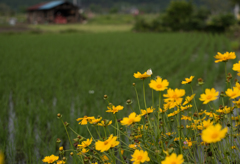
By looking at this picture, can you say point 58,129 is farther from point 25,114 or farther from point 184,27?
point 184,27

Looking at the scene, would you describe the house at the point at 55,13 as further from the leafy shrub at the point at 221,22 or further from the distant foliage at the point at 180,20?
the leafy shrub at the point at 221,22

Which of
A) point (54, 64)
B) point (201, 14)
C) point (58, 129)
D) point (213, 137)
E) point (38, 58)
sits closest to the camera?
point (213, 137)

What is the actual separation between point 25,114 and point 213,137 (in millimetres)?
2225

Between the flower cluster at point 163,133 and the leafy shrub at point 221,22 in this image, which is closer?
the flower cluster at point 163,133

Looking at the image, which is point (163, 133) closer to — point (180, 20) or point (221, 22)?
point (221, 22)

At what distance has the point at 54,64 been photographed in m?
5.14

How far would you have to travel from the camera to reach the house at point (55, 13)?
24.6 m

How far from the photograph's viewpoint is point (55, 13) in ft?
82.9

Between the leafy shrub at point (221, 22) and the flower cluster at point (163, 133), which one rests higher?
the flower cluster at point (163, 133)

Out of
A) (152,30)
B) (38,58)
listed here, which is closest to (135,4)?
(152,30)

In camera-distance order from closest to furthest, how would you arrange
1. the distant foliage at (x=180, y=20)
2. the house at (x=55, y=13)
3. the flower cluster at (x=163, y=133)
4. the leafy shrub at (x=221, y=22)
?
the flower cluster at (x=163, y=133) → the leafy shrub at (x=221, y=22) → the distant foliage at (x=180, y=20) → the house at (x=55, y=13)

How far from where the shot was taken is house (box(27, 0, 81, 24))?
2464 centimetres

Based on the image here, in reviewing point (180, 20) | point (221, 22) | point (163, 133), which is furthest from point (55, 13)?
point (163, 133)

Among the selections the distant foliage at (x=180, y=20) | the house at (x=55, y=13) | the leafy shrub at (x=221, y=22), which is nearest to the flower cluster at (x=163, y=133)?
the leafy shrub at (x=221, y=22)
